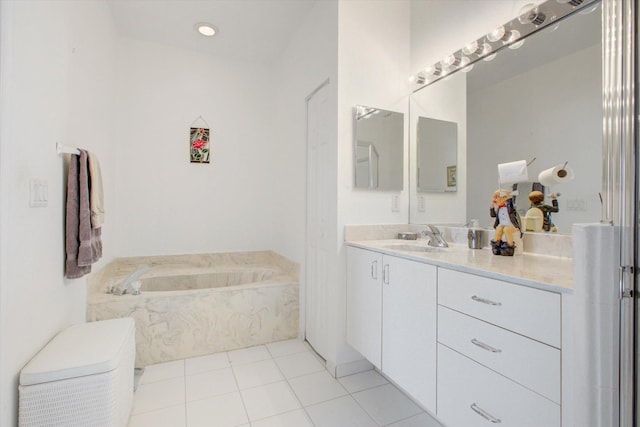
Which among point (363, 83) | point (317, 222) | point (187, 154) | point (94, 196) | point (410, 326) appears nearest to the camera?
point (410, 326)

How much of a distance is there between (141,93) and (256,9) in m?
1.43

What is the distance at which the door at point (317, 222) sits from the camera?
2207mm

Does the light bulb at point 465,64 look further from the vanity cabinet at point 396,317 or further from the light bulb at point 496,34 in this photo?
the vanity cabinet at point 396,317

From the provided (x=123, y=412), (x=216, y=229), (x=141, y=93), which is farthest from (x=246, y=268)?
(x=141, y=93)

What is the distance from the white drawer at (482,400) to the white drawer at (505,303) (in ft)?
0.62

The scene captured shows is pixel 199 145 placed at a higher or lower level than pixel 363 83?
lower

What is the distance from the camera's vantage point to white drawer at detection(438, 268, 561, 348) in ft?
2.93

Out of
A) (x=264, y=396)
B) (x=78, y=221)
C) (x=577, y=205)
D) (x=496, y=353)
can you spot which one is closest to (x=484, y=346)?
(x=496, y=353)

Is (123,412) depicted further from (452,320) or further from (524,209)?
(524,209)

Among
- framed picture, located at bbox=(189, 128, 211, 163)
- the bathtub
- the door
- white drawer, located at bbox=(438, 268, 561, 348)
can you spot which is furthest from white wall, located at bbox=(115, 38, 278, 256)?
white drawer, located at bbox=(438, 268, 561, 348)

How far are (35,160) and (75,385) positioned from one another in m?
0.97

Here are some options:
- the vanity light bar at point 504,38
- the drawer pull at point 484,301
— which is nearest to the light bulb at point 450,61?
the vanity light bar at point 504,38

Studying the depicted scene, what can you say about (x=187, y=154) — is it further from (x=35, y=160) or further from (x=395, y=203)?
(x=395, y=203)

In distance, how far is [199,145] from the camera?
3.17 metres
